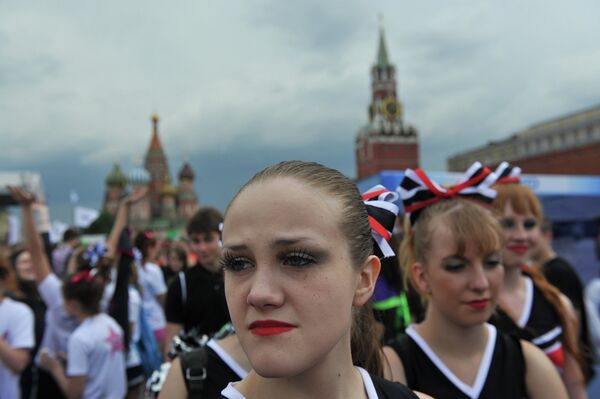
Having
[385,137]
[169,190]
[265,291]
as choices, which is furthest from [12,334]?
[169,190]

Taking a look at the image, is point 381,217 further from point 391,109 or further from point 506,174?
point 391,109

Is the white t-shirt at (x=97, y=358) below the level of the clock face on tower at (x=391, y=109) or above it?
below

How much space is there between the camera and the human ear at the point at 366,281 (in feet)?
3.56

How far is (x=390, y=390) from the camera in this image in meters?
1.19

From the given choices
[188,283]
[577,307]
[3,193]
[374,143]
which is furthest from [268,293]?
[374,143]

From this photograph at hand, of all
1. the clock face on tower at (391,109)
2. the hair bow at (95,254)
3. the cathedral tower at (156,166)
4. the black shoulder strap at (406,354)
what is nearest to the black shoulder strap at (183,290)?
the hair bow at (95,254)

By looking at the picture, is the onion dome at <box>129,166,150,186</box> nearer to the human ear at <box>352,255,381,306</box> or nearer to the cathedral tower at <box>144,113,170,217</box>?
the cathedral tower at <box>144,113,170,217</box>

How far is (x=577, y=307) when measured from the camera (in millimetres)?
3191

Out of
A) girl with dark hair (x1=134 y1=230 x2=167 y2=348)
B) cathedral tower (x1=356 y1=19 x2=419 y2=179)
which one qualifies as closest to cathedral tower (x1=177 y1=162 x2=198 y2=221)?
cathedral tower (x1=356 y1=19 x2=419 y2=179)

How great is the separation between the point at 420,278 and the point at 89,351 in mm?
2312

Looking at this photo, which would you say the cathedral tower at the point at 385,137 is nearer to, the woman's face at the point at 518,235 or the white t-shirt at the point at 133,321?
the white t-shirt at the point at 133,321

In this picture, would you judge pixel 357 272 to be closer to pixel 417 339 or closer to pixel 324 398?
pixel 324 398

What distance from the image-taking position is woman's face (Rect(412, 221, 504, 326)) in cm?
171

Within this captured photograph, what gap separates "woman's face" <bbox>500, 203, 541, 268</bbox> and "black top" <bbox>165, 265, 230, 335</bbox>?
1709 millimetres
